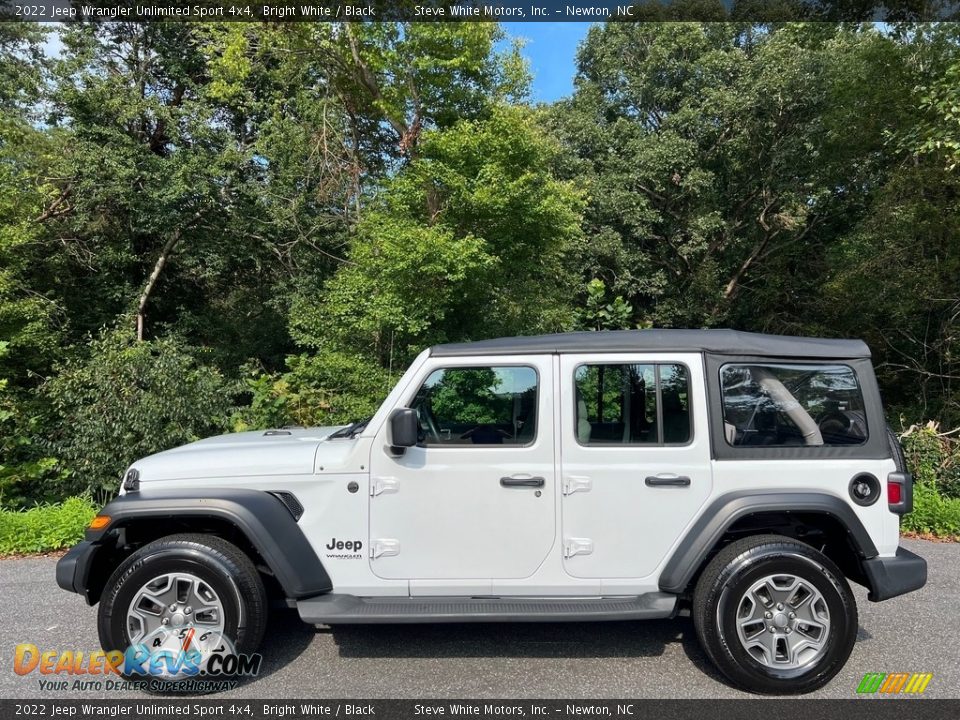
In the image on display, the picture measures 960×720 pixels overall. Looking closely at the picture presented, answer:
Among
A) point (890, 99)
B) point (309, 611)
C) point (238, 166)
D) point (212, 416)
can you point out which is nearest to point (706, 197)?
point (890, 99)

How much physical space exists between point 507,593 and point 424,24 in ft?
33.7

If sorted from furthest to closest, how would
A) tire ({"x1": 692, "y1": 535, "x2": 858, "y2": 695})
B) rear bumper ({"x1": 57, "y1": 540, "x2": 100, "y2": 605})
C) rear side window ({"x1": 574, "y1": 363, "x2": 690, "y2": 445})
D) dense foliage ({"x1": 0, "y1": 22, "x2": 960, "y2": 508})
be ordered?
1. dense foliage ({"x1": 0, "y1": 22, "x2": 960, "y2": 508})
2. rear side window ({"x1": 574, "y1": 363, "x2": 690, "y2": 445})
3. rear bumper ({"x1": 57, "y1": 540, "x2": 100, "y2": 605})
4. tire ({"x1": 692, "y1": 535, "x2": 858, "y2": 695})

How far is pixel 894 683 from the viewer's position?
3242 millimetres

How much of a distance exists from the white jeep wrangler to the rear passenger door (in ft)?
0.04

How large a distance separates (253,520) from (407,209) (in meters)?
7.94

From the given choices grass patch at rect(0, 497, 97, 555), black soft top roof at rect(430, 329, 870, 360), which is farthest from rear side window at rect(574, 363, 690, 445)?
grass patch at rect(0, 497, 97, 555)

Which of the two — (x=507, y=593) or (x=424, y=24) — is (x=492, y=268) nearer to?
(x=424, y=24)

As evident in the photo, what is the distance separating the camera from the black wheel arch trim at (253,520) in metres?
3.19

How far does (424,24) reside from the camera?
10617mm

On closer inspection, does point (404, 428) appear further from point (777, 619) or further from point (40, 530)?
point (40, 530)

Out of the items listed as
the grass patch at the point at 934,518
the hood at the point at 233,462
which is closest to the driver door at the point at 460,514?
the hood at the point at 233,462

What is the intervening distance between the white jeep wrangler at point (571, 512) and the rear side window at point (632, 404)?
1 cm

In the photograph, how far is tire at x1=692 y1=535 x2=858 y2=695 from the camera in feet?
10.3

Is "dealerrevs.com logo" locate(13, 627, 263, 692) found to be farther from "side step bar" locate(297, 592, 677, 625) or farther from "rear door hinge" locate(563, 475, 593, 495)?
"rear door hinge" locate(563, 475, 593, 495)
